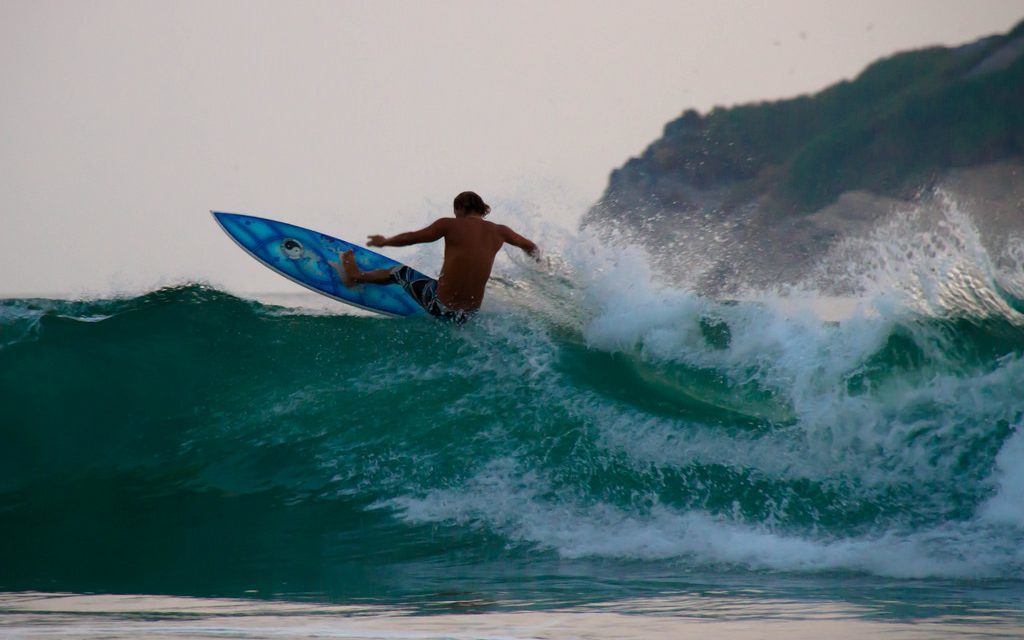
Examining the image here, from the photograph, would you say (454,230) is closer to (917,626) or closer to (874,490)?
(874,490)

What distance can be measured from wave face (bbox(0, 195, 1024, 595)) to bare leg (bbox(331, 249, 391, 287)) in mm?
354

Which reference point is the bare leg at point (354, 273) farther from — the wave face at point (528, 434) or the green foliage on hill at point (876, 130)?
the green foliage on hill at point (876, 130)

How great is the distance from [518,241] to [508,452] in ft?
5.22

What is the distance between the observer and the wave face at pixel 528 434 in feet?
17.5

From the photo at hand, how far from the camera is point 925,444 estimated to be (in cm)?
619

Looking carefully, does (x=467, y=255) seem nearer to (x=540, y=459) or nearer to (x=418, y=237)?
(x=418, y=237)

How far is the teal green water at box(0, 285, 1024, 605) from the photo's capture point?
5.16 metres

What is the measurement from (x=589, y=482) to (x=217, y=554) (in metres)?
2.01

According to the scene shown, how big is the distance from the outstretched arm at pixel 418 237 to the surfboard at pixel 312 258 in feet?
2.30

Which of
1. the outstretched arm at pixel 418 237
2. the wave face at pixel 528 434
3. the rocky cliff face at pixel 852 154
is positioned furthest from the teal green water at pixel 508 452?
the rocky cliff face at pixel 852 154

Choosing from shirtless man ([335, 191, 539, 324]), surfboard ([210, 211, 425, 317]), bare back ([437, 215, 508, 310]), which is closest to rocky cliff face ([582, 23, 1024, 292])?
surfboard ([210, 211, 425, 317])

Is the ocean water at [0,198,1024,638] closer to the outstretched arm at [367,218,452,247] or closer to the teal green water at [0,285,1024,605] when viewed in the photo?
the teal green water at [0,285,1024,605]

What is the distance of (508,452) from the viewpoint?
6.27 meters

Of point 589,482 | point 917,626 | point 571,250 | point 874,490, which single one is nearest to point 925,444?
point 874,490
